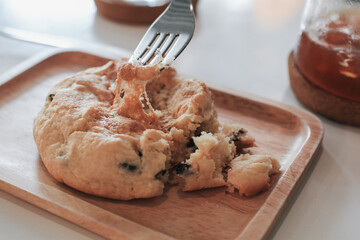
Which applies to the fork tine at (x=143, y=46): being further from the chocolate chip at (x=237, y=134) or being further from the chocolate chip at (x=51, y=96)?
the chocolate chip at (x=237, y=134)

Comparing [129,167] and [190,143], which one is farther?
[190,143]

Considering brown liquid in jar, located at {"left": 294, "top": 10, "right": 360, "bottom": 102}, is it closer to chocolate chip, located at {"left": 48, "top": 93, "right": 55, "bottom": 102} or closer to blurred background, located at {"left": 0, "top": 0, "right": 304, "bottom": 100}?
blurred background, located at {"left": 0, "top": 0, "right": 304, "bottom": 100}

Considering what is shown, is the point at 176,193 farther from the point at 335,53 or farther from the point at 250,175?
the point at 335,53

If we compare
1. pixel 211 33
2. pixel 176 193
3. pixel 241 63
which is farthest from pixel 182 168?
pixel 211 33

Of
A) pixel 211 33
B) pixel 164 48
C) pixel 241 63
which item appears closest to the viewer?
pixel 164 48

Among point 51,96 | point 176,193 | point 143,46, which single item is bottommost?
point 176,193

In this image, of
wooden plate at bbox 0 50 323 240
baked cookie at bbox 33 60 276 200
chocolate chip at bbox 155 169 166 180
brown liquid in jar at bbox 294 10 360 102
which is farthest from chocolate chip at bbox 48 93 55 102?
brown liquid in jar at bbox 294 10 360 102

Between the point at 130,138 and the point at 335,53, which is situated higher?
the point at 335,53

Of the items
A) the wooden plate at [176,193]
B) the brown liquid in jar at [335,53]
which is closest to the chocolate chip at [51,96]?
the wooden plate at [176,193]
